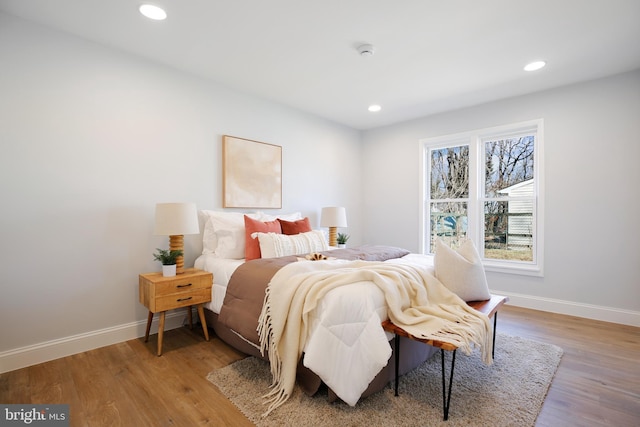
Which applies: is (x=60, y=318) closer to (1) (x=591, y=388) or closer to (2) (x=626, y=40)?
(1) (x=591, y=388)

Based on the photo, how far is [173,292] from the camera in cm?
243

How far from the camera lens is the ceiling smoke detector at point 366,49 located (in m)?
2.56

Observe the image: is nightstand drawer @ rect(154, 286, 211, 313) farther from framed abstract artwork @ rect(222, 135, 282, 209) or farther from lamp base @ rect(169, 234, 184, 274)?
framed abstract artwork @ rect(222, 135, 282, 209)

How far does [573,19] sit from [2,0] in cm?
402

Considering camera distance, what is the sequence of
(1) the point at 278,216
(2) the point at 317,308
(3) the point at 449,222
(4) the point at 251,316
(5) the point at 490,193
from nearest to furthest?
(2) the point at 317,308 → (4) the point at 251,316 → (1) the point at 278,216 → (5) the point at 490,193 → (3) the point at 449,222

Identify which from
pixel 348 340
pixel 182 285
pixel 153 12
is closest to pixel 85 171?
pixel 182 285

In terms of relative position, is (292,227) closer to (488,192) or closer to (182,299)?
(182,299)

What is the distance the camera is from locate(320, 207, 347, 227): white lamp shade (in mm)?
4082

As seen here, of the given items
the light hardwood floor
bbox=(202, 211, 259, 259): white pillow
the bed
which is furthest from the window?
bbox=(202, 211, 259, 259): white pillow

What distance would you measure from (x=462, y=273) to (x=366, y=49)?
78.3 inches

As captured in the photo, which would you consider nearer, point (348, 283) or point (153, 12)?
point (348, 283)

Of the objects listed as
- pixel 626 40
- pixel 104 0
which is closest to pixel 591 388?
pixel 626 40

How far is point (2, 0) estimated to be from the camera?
2029 millimetres

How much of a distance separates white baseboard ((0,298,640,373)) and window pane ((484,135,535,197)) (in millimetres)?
1377
